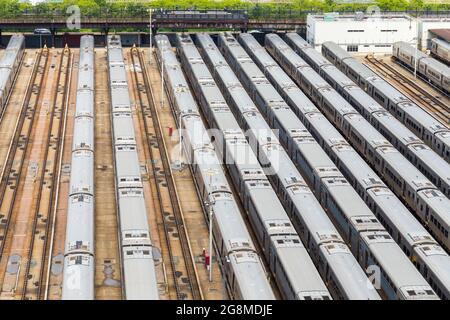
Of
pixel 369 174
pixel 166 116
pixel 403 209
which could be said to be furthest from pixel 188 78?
pixel 403 209

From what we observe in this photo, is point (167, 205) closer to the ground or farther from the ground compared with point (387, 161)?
farther from the ground

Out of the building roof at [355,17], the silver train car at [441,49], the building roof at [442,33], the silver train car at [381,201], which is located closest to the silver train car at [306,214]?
the silver train car at [381,201]

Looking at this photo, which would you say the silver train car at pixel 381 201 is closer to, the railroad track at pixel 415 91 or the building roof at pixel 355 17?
the railroad track at pixel 415 91

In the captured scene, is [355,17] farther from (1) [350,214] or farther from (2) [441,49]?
(1) [350,214]

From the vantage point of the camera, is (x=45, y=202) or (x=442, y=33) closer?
(x=45, y=202)

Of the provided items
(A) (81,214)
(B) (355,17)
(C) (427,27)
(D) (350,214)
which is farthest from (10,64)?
(C) (427,27)

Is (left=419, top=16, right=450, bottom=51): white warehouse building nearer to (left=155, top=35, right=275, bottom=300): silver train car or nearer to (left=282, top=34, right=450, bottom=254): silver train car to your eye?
(left=282, top=34, right=450, bottom=254): silver train car
